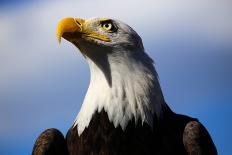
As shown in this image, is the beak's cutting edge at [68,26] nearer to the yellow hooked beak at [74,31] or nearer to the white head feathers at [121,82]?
the yellow hooked beak at [74,31]

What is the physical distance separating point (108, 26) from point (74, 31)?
453 millimetres

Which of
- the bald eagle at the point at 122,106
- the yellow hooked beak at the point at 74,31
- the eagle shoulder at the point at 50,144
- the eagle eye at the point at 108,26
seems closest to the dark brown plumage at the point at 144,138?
the bald eagle at the point at 122,106

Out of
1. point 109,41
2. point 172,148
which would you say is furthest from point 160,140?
point 109,41

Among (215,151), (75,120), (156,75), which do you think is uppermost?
(156,75)

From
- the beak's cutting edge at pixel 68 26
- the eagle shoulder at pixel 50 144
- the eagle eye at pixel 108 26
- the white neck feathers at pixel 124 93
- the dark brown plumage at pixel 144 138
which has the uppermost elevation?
the beak's cutting edge at pixel 68 26

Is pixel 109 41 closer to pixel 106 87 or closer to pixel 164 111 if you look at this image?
pixel 106 87

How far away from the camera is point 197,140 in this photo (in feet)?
21.8

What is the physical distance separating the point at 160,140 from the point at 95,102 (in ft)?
2.65

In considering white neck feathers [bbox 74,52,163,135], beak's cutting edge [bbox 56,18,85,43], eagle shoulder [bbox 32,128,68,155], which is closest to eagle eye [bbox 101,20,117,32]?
beak's cutting edge [bbox 56,18,85,43]

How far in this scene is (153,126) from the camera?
6.53 m

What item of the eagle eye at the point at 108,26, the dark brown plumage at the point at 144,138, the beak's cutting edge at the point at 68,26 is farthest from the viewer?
the eagle eye at the point at 108,26

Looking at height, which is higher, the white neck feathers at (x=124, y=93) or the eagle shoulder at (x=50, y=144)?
the white neck feathers at (x=124, y=93)

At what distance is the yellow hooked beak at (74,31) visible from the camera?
6.54 metres

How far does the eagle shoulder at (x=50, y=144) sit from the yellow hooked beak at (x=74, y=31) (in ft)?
3.78
